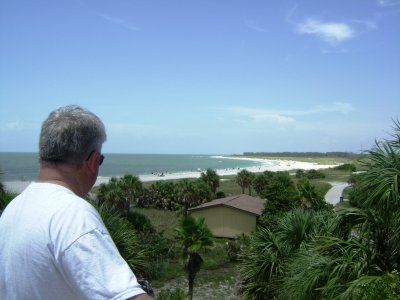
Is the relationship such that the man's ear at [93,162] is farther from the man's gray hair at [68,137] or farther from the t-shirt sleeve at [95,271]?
the t-shirt sleeve at [95,271]

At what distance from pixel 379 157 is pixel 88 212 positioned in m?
8.20

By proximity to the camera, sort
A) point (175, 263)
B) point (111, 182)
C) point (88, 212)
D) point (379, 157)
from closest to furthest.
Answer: point (88, 212) → point (379, 157) → point (175, 263) → point (111, 182)

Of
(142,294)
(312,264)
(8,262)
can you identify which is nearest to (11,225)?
(8,262)

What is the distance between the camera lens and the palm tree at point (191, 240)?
19283 millimetres

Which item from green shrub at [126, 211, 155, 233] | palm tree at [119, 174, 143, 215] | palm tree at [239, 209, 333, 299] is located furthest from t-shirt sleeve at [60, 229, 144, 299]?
palm tree at [119, 174, 143, 215]

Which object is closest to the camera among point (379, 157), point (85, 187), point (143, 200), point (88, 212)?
point (88, 212)

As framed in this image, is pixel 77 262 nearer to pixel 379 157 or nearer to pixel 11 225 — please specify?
pixel 11 225

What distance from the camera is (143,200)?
183ft

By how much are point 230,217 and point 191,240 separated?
21398mm

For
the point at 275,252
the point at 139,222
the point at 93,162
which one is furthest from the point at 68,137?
the point at 139,222

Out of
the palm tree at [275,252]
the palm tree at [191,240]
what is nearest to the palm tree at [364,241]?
the palm tree at [275,252]

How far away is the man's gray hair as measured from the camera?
2070 mm

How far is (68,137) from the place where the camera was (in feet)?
6.81

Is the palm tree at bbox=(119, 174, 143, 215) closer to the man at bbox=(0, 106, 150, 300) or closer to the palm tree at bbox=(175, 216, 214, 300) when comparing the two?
the palm tree at bbox=(175, 216, 214, 300)
